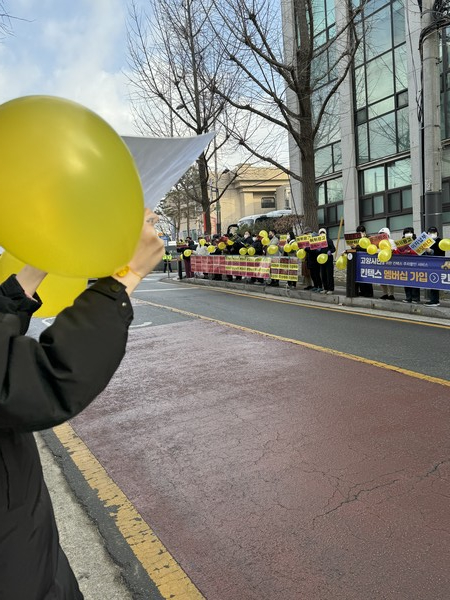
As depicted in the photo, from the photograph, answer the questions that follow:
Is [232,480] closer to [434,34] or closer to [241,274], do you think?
[434,34]

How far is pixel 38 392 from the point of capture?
0.99 m

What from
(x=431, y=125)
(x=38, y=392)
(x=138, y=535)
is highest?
(x=431, y=125)

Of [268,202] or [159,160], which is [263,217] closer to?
[268,202]

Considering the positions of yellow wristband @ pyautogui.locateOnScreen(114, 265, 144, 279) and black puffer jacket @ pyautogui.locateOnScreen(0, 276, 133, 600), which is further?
yellow wristband @ pyautogui.locateOnScreen(114, 265, 144, 279)

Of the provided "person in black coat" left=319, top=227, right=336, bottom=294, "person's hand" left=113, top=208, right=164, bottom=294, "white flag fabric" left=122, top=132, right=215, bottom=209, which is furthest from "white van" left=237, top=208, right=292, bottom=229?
"person's hand" left=113, top=208, right=164, bottom=294

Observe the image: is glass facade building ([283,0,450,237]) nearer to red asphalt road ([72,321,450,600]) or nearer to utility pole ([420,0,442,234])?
utility pole ([420,0,442,234])

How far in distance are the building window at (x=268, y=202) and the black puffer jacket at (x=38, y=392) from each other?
54180 millimetres

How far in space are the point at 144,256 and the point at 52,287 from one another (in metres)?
0.79

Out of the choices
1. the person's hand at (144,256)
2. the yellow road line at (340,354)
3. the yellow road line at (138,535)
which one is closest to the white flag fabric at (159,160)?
the person's hand at (144,256)

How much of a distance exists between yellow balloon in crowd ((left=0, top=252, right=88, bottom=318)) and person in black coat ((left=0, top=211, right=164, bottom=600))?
27.7 inches

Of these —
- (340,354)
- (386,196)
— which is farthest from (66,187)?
(386,196)

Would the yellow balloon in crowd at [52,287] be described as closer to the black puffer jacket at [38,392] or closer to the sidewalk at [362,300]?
the black puffer jacket at [38,392]

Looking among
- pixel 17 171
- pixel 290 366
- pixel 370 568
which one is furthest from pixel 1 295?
pixel 290 366

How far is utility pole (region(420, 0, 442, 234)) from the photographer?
9.77 m
